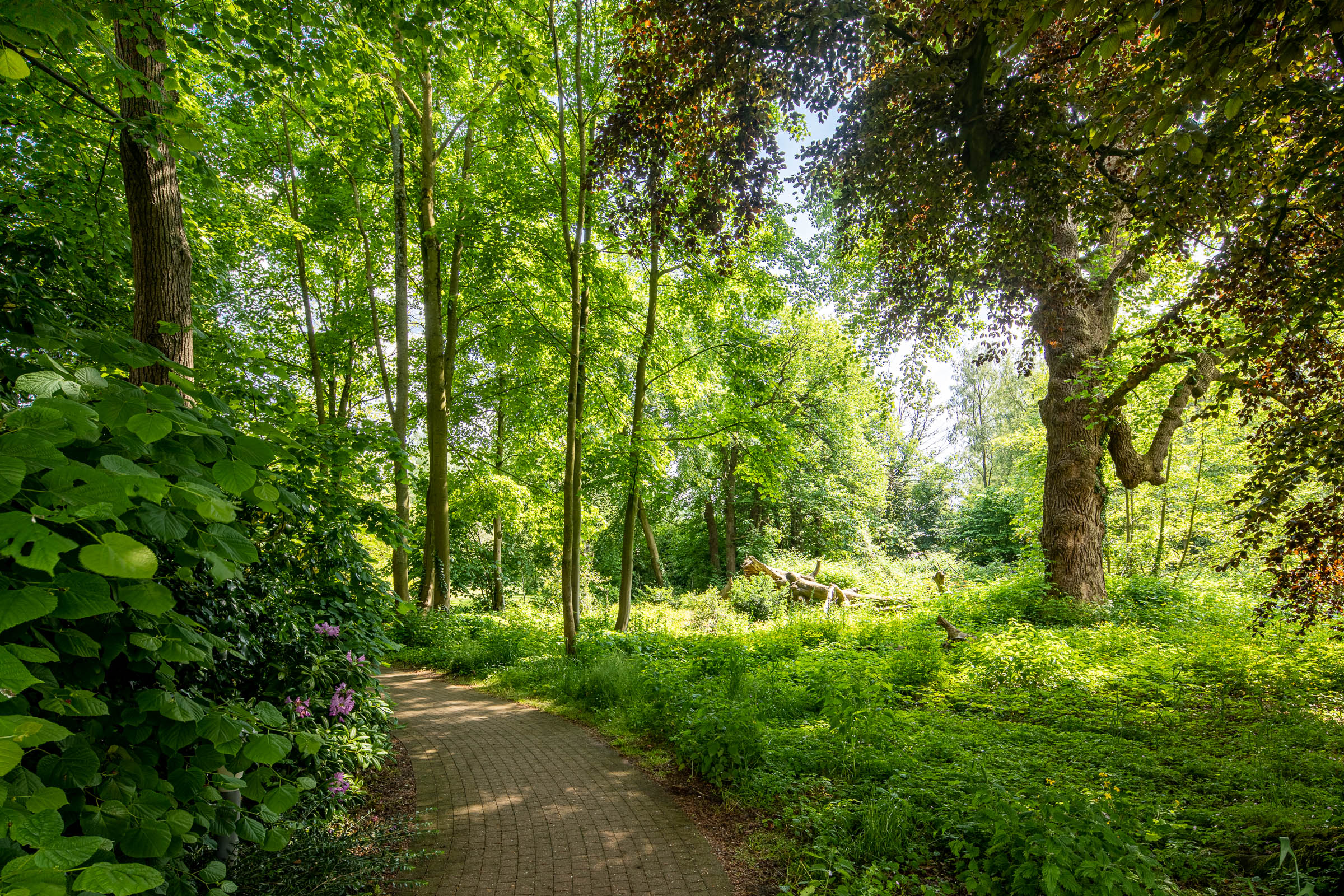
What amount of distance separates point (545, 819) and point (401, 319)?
10123 mm

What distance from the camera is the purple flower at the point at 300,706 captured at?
421cm

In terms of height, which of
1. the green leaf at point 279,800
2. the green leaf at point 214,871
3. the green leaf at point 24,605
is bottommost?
the green leaf at point 214,871

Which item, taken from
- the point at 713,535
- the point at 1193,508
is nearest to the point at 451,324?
the point at 713,535

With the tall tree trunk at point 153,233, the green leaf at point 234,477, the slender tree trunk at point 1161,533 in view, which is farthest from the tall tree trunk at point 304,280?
the slender tree trunk at point 1161,533

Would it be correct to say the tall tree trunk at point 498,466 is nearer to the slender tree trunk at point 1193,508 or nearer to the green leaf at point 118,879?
the green leaf at point 118,879

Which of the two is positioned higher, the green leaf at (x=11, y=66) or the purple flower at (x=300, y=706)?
the green leaf at (x=11, y=66)

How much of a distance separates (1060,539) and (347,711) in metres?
12.0

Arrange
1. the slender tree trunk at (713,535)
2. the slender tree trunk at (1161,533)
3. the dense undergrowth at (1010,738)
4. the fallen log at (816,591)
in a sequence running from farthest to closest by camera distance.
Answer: the slender tree trunk at (713,535) < the fallen log at (816,591) < the slender tree trunk at (1161,533) < the dense undergrowth at (1010,738)

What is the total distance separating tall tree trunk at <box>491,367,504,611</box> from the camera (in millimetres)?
16703

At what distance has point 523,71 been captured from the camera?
6.21 metres

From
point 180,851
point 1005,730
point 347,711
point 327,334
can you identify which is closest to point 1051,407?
point 1005,730

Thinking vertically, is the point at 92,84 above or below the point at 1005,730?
above

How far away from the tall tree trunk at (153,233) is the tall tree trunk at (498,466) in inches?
450

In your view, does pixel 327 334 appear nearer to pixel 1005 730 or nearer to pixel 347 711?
pixel 347 711
